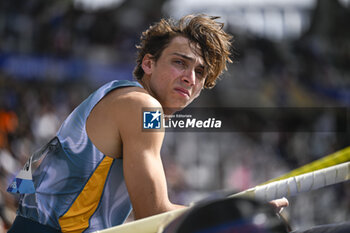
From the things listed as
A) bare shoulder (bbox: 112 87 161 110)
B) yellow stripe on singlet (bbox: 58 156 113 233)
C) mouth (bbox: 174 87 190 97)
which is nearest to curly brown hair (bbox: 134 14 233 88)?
mouth (bbox: 174 87 190 97)

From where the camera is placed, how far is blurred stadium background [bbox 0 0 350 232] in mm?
8867

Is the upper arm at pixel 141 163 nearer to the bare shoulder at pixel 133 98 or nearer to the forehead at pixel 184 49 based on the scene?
the bare shoulder at pixel 133 98

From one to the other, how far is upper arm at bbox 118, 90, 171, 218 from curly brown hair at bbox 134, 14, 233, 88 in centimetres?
59

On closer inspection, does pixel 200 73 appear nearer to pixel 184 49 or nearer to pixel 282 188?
pixel 184 49

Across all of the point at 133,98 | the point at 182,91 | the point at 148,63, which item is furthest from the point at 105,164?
the point at 148,63

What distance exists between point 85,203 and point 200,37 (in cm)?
96

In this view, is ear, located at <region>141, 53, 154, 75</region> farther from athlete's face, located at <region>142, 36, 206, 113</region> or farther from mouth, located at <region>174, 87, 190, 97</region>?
mouth, located at <region>174, 87, 190, 97</region>

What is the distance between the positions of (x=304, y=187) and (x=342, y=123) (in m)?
11.6

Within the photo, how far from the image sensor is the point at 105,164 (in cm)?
191

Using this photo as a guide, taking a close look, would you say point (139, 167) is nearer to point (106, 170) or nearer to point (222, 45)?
point (106, 170)

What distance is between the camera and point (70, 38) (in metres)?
12.7

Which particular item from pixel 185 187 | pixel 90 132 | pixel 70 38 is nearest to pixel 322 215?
pixel 185 187

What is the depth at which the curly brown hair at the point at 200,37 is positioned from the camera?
7.53 ft

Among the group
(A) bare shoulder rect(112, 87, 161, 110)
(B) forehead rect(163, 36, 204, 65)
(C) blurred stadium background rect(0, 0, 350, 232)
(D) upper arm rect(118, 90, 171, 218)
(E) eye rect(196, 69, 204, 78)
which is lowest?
(C) blurred stadium background rect(0, 0, 350, 232)
